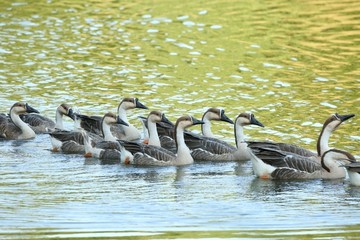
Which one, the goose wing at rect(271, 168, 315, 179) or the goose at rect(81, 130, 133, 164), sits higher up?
the goose at rect(81, 130, 133, 164)

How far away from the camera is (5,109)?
Result: 89.7 ft

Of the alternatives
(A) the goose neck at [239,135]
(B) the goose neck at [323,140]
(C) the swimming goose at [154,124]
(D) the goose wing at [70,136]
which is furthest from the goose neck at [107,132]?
(B) the goose neck at [323,140]

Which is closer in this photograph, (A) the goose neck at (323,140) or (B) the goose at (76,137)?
(A) the goose neck at (323,140)

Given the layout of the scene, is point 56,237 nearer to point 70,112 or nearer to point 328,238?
point 328,238

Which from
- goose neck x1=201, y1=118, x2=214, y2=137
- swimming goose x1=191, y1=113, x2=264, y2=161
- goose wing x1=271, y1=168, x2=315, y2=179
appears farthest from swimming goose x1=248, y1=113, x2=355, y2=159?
goose neck x1=201, y1=118, x2=214, y2=137

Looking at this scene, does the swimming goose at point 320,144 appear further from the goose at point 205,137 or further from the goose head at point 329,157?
the goose at point 205,137

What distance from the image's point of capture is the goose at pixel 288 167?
20.4m

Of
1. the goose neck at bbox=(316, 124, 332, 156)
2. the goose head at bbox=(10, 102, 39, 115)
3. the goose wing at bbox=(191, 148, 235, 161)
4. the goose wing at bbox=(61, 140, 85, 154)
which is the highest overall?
the goose head at bbox=(10, 102, 39, 115)

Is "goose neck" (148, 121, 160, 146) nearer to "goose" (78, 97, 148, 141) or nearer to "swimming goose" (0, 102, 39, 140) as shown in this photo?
"goose" (78, 97, 148, 141)

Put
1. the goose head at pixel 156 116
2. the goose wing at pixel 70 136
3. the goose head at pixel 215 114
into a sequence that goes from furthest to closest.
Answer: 1. the goose head at pixel 215 114
2. the goose wing at pixel 70 136
3. the goose head at pixel 156 116

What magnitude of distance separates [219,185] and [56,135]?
4829 mm

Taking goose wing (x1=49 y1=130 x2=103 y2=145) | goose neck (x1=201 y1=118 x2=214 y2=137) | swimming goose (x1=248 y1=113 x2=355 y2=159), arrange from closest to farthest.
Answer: swimming goose (x1=248 y1=113 x2=355 y2=159)
goose wing (x1=49 y1=130 x2=103 y2=145)
goose neck (x1=201 y1=118 x2=214 y2=137)

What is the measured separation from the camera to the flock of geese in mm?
20516

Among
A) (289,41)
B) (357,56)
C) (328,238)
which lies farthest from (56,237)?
(289,41)
